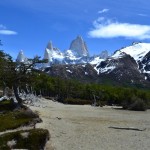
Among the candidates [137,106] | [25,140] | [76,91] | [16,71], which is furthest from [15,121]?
[76,91]

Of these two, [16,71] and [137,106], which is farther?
[137,106]

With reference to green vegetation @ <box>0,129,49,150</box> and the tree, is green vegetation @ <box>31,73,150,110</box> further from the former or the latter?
green vegetation @ <box>0,129,49,150</box>

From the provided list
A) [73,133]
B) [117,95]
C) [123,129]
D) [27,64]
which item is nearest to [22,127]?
[73,133]

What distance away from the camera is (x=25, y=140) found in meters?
34.2

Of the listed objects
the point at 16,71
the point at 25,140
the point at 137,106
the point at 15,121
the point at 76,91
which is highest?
the point at 16,71

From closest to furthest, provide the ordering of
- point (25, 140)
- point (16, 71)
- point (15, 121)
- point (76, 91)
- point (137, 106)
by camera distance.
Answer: point (25, 140) < point (15, 121) < point (16, 71) < point (137, 106) < point (76, 91)

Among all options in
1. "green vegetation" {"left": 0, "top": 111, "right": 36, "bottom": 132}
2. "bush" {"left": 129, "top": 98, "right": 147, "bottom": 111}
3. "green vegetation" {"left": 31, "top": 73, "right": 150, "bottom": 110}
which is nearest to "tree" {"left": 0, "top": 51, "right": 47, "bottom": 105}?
"green vegetation" {"left": 0, "top": 111, "right": 36, "bottom": 132}

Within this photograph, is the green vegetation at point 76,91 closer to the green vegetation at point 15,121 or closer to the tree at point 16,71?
the tree at point 16,71

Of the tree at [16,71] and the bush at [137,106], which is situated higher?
the tree at [16,71]

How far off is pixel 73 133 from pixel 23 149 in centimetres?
1692

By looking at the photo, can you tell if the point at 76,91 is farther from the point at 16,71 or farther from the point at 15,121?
the point at 15,121

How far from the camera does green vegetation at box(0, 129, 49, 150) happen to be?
33.1 meters

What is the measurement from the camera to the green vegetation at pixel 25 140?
33125 mm

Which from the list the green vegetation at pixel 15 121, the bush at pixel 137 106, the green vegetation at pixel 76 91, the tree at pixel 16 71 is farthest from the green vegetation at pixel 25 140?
the green vegetation at pixel 76 91
